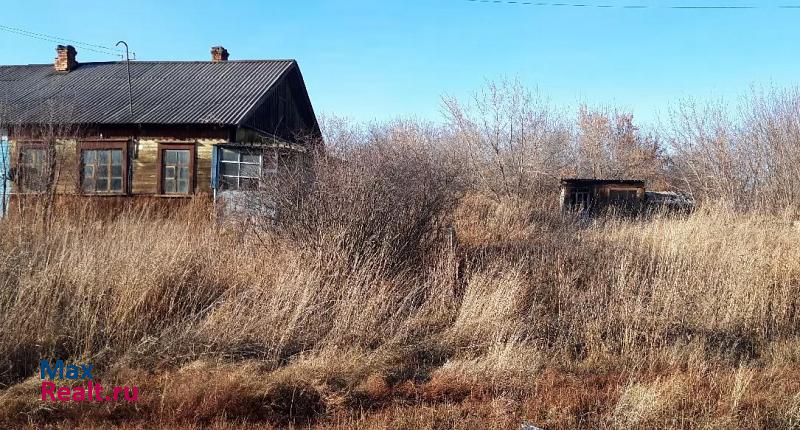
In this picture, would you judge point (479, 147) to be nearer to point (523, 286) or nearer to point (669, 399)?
point (523, 286)

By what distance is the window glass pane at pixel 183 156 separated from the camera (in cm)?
1572

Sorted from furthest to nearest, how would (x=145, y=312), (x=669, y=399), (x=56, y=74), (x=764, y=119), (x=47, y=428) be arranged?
(x=56, y=74), (x=764, y=119), (x=145, y=312), (x=669, y=399), (x=47, y=428)

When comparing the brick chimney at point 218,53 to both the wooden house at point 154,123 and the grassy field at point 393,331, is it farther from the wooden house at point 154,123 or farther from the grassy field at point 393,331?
the grassy field at point 393,331

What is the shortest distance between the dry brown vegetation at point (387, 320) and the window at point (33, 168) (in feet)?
13.1

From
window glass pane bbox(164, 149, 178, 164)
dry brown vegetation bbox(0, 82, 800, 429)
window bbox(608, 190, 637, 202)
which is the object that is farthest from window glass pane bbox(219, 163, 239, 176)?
window bbox(608, 190, 637, 202)

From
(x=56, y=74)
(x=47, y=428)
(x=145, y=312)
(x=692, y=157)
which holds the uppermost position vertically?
(x=56, y=74)

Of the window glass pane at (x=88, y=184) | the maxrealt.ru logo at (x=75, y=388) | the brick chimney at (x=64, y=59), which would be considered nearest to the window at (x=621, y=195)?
the maxrealt.ru logo at (x=75, y=388)

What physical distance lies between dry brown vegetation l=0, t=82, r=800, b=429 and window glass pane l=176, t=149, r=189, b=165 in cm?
873

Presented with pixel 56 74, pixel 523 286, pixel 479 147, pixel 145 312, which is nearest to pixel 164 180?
pixel 56 74

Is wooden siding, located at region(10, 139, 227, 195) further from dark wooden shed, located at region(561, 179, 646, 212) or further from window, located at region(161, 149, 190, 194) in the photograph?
dark wooden shed, located at region(561, 179, 646, 212)

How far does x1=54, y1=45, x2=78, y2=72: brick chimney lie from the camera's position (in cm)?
1989

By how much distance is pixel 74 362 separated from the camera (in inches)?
155

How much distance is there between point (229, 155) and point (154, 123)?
10.2 feet

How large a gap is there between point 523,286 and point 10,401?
4.61 m
